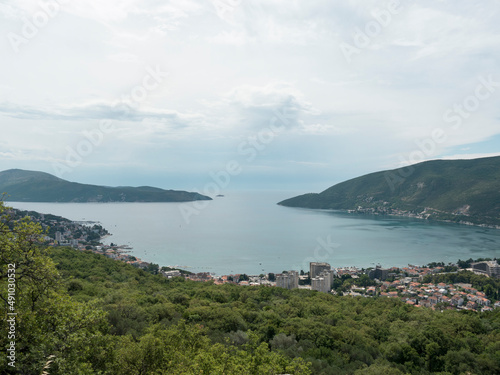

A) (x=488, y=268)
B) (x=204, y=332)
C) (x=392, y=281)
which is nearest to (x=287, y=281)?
(x=392, y=281)

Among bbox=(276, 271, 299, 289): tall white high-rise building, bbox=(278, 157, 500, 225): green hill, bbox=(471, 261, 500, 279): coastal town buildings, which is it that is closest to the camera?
bbox=(276, 271, 299, 289): tall white high-rise building

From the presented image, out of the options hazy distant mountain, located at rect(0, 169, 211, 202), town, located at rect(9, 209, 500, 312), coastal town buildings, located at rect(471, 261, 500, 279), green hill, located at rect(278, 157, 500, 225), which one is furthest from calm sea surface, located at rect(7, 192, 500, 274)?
hazy distant mountain, located at rect(0, 169, 211, 202)

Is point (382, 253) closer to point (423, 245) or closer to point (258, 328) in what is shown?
point (423, 245)

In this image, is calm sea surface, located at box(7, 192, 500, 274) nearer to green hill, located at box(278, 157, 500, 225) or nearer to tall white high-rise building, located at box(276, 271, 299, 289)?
tall white high-rise building, located at box(276, 271, 299, 289)

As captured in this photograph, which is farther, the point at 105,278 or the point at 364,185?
the point at 364,185

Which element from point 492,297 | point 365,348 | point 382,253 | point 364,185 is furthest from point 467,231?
point 365,348

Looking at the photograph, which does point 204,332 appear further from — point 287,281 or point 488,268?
point 488,268
